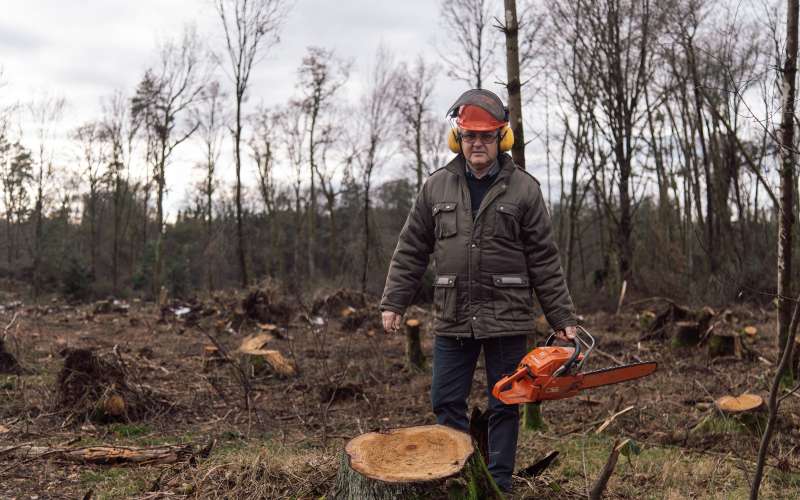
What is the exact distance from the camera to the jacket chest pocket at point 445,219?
10.5 ft

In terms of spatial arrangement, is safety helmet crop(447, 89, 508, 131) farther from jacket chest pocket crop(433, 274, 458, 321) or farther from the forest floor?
the forest floor

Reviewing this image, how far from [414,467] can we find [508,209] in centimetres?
135

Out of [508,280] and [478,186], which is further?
[478,186]

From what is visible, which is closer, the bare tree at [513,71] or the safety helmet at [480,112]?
the safety helmet at [480,112]

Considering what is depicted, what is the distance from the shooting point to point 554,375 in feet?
9.01

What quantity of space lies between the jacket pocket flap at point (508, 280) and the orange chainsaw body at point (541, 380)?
406 millimetres

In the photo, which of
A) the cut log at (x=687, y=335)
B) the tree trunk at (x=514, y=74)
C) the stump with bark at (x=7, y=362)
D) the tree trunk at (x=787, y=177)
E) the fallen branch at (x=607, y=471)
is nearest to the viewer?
the fallen branch at (x=607, y=471)

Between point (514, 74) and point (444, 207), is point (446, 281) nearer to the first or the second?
point (444, 207)

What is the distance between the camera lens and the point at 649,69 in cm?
1648

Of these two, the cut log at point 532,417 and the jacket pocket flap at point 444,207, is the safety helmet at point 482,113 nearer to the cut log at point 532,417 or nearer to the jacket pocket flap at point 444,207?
the jacket pocket flap at point 444,207

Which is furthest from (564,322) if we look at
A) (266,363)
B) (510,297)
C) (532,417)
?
(266,363)

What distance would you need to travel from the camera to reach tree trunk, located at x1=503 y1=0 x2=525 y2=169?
4855 millimetres

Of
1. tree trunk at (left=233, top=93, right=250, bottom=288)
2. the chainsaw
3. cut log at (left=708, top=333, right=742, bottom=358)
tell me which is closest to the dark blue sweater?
the chainsaw

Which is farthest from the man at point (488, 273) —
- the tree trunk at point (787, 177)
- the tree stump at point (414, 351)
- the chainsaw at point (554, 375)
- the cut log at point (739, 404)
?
the tree stump at point (414, 351)
